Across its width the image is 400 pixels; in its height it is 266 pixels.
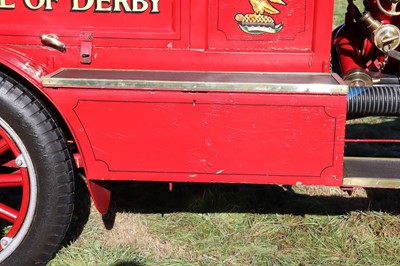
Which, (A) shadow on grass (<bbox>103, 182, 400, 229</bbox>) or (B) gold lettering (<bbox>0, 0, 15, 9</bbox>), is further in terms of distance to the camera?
(A) shadow on grass (<bbox>103, 182, 400, 229</bbox>)

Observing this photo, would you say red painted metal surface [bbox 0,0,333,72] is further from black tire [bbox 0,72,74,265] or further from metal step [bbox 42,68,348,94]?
black tire [bbox 0,72,74,265]

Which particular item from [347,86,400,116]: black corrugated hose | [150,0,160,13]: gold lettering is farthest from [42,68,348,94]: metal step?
[150,0,160,13]: gold lettering

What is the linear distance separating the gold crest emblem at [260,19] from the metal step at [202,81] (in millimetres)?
192

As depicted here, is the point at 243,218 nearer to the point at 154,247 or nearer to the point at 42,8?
the point at 154,247

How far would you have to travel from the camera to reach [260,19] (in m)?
2.35

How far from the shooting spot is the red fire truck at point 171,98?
2.23 m

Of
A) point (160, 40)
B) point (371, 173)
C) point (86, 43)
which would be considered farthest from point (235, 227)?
point (86, 43)

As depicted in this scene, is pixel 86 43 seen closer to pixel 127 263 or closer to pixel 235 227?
pixel 127 263

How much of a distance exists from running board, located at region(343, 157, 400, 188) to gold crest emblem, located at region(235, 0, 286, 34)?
71cm

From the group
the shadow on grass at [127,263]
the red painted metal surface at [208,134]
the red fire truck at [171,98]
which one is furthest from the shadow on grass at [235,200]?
the red painted metal surface at [208,134]

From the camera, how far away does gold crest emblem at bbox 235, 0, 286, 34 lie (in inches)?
91.4

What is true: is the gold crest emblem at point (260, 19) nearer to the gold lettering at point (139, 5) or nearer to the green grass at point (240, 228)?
the gold lettering at point (139, 5)

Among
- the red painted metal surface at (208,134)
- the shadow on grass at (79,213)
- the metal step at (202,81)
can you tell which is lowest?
the shadow on grass at (79,213)

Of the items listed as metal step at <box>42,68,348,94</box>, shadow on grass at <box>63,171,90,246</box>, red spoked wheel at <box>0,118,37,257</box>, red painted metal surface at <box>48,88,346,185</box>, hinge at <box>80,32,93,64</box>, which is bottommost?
shadow on grass at <box>63,171,90,246</box>
